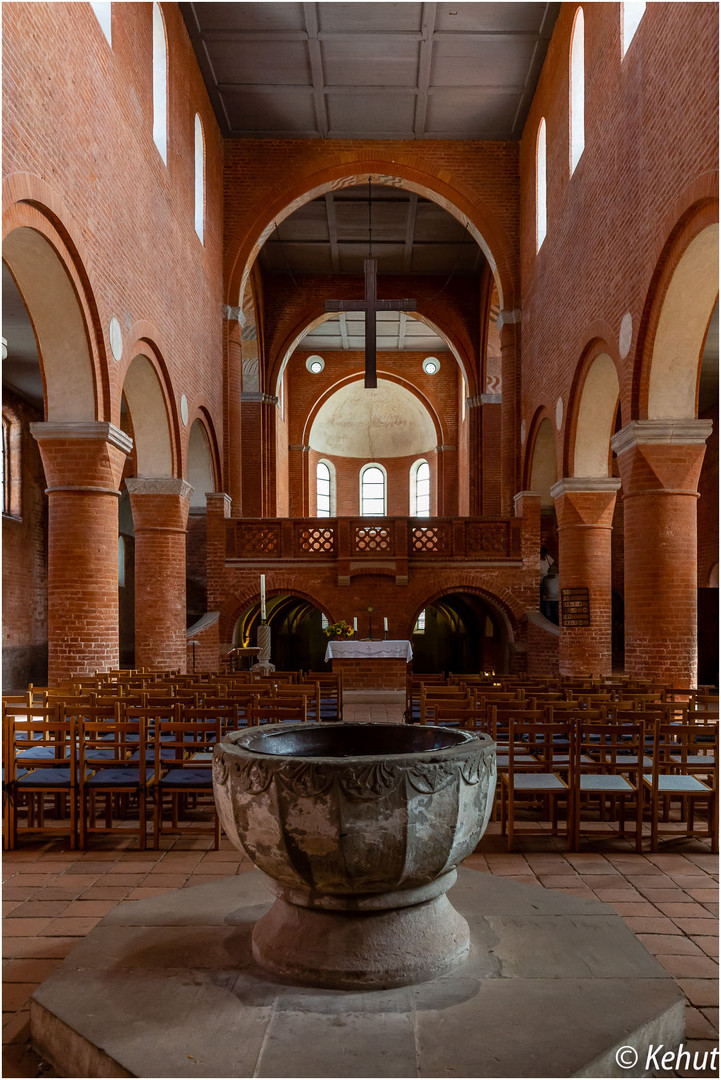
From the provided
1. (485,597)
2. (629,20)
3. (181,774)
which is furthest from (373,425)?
(181,774)

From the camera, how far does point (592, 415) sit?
46.8 ft

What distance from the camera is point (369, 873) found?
10.9ft

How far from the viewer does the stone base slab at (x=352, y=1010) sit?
284 centimetres

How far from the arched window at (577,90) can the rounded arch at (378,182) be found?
4890 millimetres

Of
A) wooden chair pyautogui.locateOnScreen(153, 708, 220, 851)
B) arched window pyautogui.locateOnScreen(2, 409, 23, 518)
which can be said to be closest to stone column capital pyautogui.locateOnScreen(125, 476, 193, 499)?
arched window pyautogui.locateOnScreen(2, 409, 23, 518)

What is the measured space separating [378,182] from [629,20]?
8.76 metres

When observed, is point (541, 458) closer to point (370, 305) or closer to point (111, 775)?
point (370, 305)

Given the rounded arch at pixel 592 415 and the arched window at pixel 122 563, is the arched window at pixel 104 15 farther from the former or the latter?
the arched window at pixel 122 563

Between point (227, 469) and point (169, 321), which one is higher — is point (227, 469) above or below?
below

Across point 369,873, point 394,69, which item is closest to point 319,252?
point 394,69

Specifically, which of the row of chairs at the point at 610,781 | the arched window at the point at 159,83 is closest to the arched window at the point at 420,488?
the arched window at the point at 159,83

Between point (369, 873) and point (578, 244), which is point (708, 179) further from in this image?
point (369, 873)

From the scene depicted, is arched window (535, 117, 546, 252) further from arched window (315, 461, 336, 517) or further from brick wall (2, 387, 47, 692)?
arched window (315, 461, 336, 517)

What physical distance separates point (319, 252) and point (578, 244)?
11089 mm
